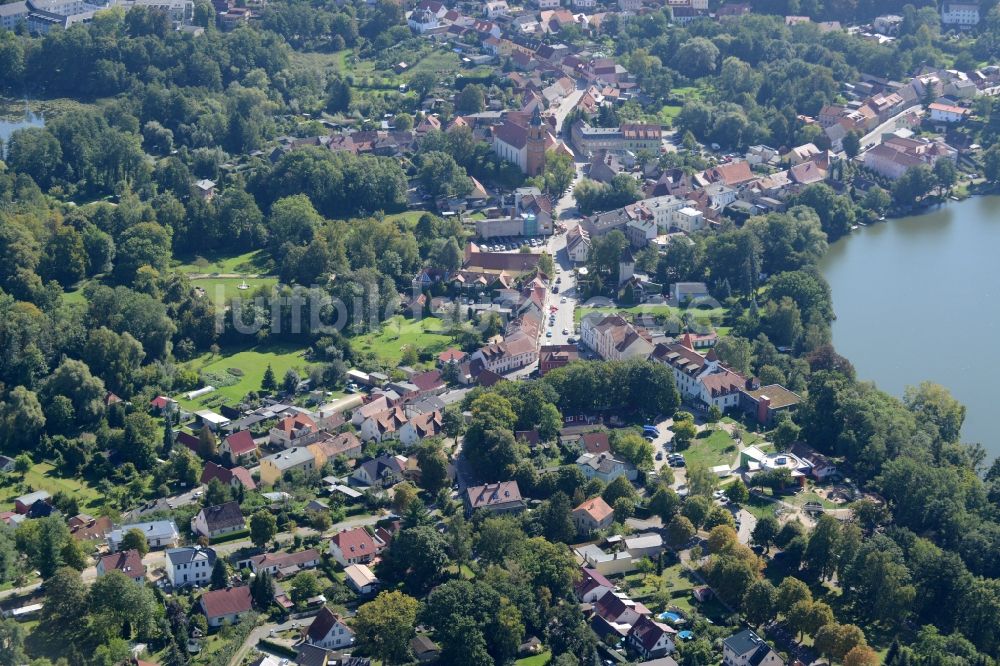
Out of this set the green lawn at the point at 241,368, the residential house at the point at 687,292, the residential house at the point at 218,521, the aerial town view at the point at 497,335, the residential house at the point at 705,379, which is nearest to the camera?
the aerial town view at the point at 497,335

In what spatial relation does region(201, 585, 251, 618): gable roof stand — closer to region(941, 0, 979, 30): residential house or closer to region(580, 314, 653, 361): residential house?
region(580, 314, 653, 361): residential house

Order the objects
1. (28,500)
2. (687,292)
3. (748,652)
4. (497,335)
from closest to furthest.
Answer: (748,652) < (28,500) < (497,335) < (687,292)

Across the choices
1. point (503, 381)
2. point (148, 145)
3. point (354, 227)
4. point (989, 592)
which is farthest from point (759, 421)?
point (148, 145)

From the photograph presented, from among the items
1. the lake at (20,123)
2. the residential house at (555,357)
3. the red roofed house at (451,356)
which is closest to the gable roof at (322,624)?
the residential house at (555,357)

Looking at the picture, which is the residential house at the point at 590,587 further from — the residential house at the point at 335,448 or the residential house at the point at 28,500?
the residential house at the point at 28,500

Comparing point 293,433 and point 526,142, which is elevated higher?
point 526,142

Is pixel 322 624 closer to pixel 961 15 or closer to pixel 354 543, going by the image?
pixel 354 543

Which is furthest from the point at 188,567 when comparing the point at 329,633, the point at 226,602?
the point at 329,633

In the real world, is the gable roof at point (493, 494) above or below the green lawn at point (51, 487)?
above
